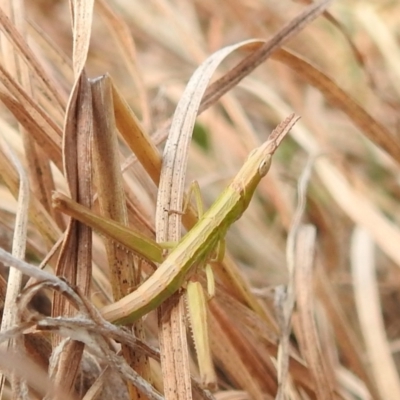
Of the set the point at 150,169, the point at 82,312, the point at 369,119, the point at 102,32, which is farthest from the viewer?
the point at 102,32

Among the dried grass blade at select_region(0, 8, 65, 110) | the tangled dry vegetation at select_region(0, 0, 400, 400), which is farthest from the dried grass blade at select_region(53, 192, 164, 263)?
the dried grass blade at select_region(0, 8, 65, 110)

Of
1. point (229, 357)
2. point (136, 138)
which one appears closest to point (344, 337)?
point (229, 357)

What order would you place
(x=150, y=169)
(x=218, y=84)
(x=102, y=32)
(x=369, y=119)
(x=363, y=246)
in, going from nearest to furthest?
(x=150, y=169) < (x=218, y=84) < (x=369, y=119) < (x=363, y=246) < (x=102, y=32)

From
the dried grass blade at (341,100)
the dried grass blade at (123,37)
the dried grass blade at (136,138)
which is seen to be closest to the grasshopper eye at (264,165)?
the dried grass blade at (136,138)

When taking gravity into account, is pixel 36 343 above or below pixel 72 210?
below

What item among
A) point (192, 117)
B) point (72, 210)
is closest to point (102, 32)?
point (192, 117)

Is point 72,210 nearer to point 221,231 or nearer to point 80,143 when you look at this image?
point 80,143

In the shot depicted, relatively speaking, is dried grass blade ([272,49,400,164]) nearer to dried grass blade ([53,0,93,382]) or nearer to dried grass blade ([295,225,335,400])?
dried grass blade ([295,225,335,400])
